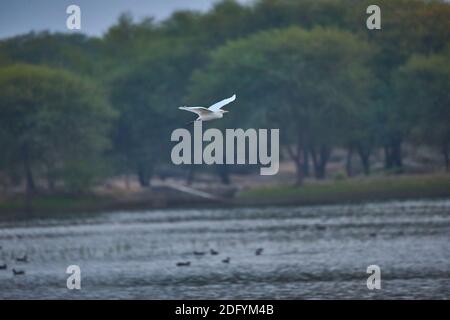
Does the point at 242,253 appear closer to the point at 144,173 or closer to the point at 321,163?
the point at 321,163

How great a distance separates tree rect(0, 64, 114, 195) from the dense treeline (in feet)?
0.28

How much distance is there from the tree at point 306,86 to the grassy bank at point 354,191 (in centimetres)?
282

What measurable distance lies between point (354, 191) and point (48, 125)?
20.8 metres

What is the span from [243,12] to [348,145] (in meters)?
23.1

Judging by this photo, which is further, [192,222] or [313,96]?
[313,96]

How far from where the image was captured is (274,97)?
106 meters

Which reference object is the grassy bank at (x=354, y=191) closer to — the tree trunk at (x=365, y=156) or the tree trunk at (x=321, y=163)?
the tree trunk at (x=321, y=163)

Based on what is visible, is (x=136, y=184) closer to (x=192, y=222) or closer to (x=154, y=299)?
(x=192, y=222)

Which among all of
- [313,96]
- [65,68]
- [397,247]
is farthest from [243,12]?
[397,247]

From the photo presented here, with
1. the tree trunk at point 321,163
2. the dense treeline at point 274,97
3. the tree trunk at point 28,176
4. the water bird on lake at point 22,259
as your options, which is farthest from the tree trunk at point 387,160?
the water bird on lake at point 22,259

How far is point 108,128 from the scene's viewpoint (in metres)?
108

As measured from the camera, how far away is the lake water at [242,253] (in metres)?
49.4

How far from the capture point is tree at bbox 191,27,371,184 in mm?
104375

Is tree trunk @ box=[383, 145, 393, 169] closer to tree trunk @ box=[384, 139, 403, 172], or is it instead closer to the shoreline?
tree trunk @ box=[384, 139, 403, 172]
